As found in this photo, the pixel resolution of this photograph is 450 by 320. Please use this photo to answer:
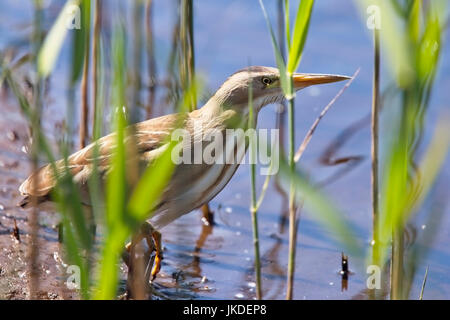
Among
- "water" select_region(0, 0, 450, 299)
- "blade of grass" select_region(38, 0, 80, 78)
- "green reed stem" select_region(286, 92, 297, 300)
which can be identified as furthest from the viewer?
"water" select_region(0, 0, 450, 299)

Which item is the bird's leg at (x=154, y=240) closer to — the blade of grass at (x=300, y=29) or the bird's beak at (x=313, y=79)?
the bird's beak at (x=313, y=79)

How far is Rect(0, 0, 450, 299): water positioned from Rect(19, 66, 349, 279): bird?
0.26 meters

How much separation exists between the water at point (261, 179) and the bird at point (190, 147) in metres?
0.26

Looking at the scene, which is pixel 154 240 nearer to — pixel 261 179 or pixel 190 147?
pixel 190 147

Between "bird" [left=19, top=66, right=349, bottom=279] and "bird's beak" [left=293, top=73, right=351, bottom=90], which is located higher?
"bird's beak" [left=293, top=73, right=351, bottom=90]

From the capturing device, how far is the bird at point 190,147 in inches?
127

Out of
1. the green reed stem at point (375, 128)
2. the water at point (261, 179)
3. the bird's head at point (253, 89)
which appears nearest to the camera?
the green reed stem at point (375, 128)

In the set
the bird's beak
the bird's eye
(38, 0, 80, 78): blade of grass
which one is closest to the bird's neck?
the bird's eye

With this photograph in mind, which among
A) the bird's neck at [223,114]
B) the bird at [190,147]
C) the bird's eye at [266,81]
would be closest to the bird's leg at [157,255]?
the bird at [190,147]

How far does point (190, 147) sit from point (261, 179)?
1254 millimetres

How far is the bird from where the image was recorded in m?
3.23

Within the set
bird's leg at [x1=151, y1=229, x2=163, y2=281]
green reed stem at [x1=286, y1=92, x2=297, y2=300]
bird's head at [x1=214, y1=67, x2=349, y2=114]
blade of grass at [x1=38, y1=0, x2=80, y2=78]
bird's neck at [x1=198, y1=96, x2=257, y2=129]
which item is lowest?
bird's leg at [x1=151, y1=229, x2=163, y2=281]

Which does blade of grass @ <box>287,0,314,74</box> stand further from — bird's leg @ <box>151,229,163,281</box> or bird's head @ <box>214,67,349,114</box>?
bird's leg @ <box>151,229,163,281</box>
